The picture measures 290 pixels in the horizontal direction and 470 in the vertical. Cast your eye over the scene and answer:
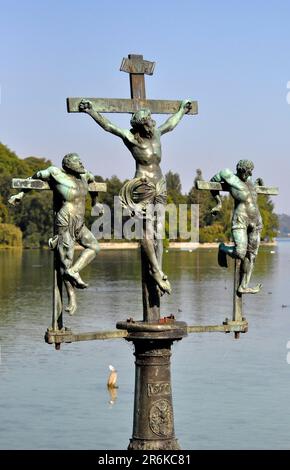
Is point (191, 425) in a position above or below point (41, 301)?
below

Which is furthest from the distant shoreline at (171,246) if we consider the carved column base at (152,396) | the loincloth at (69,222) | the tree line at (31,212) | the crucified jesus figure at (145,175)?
the loincloth at (69,222)

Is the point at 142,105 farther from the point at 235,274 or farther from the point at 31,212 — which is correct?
the point at 31,212

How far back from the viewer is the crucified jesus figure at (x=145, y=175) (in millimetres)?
10625

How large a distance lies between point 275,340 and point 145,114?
35063mm

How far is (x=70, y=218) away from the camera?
10.6 m

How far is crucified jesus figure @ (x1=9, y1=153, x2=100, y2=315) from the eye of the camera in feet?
34.7

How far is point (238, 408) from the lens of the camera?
3105cm

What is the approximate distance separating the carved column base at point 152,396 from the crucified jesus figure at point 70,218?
2.13 ft

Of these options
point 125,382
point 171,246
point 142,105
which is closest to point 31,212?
point 171,246

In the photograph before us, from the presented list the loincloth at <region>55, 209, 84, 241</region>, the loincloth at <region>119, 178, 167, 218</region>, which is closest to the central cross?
the loincloth at <region>119, 178, 167, 218</region>

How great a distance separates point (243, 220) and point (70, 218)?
1702 mm

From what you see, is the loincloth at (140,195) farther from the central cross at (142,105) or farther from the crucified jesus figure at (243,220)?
the crucified jesus figure at (243,220)

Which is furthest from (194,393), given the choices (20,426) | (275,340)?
(275,340)

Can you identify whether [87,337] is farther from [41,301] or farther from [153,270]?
[41,301]
